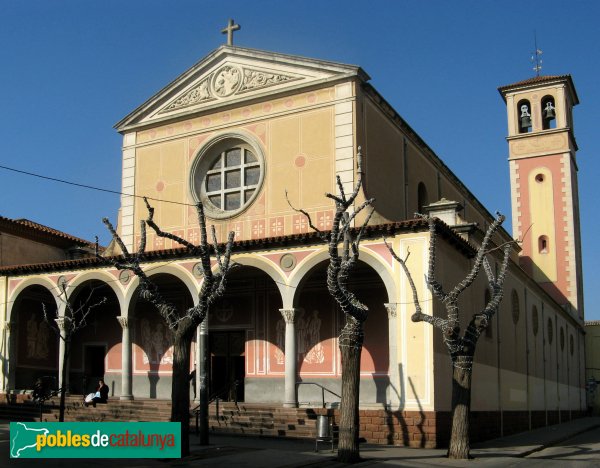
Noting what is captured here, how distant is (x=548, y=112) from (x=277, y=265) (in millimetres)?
25218

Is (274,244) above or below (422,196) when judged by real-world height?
below

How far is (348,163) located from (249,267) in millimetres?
4357

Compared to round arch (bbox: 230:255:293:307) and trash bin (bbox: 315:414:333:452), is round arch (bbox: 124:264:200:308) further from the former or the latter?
trash bin (bbox: 315:414:333:452)

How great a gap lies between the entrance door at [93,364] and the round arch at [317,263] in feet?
33.1

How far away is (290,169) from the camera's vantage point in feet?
80.9

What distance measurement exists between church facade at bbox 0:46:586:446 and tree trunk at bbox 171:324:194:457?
390 cm

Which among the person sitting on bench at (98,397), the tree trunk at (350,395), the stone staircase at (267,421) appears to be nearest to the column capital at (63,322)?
the person sitting on bench at (98,397)

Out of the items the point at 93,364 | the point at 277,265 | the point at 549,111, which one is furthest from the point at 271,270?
the point at 549,111

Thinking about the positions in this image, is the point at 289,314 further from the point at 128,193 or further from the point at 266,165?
the point at 128,193

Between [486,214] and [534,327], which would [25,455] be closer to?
[534,327]

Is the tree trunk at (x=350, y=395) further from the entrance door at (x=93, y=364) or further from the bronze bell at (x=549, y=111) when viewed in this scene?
the bronze bell at (x=549, y=111)

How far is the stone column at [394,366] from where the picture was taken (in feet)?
64.5

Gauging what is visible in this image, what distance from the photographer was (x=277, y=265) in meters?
22.4

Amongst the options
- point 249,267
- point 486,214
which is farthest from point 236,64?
point 486,214
